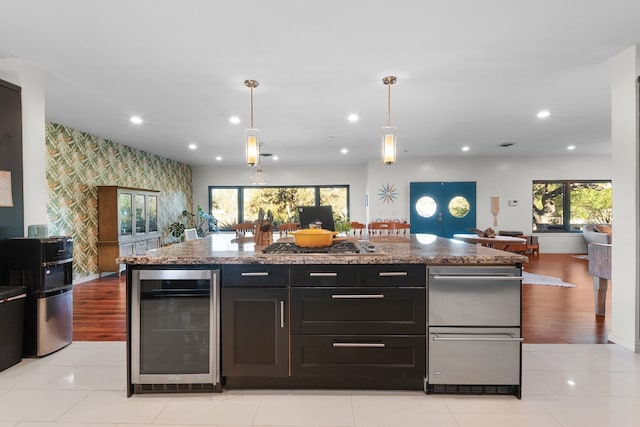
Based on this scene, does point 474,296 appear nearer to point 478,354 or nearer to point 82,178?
point 478,354

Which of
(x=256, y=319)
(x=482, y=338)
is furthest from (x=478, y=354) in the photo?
(x=256, y=319)

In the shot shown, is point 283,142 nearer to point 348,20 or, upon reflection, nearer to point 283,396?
point 348,20

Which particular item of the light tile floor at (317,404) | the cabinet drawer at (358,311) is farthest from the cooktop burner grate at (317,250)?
the light tile floor at (317,404)

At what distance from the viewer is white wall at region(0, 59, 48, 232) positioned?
3027 mm

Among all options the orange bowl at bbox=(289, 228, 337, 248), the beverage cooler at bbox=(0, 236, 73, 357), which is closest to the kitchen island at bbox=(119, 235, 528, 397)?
the orange bowl at bbox=(289, 228, 337, 248)

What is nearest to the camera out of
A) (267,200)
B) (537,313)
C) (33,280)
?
(33,280)

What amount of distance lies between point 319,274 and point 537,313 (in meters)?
3.02

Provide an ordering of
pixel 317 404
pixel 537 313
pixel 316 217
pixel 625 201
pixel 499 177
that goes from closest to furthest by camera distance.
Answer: pixel 317 404
pixel 625 201
pixel 316 217
pixel 537 313
pixel 499 177

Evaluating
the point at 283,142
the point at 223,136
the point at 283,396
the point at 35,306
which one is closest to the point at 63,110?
the point at 223,136

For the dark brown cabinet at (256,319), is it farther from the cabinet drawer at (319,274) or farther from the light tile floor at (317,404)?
the light tile floor at (317,404)

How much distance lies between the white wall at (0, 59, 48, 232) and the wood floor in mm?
1181

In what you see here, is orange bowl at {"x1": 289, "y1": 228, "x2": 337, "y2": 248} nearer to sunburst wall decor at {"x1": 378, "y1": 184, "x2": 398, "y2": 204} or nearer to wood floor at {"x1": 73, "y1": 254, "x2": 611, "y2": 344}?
wood floor at {"x1": 73, "y1": 254, "x2": 611, "y2": 344}

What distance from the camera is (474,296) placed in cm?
218

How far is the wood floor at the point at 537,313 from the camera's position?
3.29 metres
